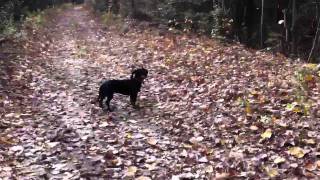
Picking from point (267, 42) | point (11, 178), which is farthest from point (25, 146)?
point (267, 42)

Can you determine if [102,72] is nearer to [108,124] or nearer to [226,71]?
[226,71]

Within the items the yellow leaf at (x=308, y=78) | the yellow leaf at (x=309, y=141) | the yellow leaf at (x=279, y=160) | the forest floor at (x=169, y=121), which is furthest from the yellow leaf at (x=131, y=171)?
the yellow leaf at (x=308, y=78)

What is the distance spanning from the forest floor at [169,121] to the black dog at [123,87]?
337 mm

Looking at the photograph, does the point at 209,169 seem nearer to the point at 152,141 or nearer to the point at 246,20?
the point at 152,141

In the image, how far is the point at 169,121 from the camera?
8.83 meters

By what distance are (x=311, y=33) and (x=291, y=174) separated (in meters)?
16.6

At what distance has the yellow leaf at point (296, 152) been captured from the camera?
6.46 m

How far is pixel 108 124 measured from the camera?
870 centimetres

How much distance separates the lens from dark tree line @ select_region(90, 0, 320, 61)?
2002 cm

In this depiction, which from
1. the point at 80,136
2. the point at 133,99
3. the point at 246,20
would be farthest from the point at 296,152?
the point at 246,20

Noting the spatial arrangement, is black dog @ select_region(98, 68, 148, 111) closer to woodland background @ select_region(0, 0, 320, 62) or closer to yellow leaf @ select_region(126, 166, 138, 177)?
yellow leaf @ select_region(126, 166, 138, 177)

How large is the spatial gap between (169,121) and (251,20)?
49.9ft

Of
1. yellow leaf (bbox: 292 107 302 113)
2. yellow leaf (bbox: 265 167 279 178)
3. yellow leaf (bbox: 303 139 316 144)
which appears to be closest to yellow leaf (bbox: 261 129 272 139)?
yellow leaf (bbox: 303 139 316 144)

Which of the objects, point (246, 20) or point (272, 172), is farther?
point (246, 20)
